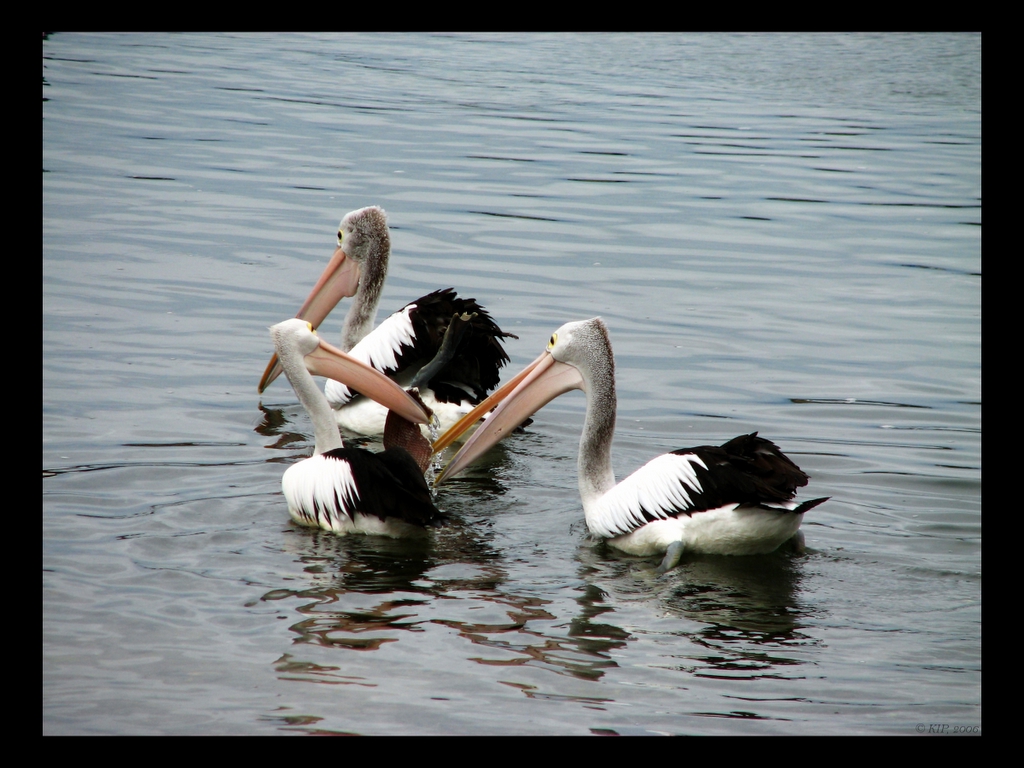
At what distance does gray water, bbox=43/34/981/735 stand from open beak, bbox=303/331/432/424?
41 centimetres

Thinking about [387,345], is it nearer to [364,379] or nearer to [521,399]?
[364,379]

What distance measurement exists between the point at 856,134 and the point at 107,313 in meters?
10.2

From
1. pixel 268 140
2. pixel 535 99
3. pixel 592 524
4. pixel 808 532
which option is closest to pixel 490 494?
pixel 592 524

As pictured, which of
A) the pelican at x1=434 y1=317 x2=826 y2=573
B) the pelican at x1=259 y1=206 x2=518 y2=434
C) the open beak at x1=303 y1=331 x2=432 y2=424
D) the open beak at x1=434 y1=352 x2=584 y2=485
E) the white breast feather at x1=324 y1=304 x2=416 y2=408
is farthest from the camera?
the white breast feather at x1=324 y1=304 x2=416 y2=408

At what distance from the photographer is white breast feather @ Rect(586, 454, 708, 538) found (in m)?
4.14

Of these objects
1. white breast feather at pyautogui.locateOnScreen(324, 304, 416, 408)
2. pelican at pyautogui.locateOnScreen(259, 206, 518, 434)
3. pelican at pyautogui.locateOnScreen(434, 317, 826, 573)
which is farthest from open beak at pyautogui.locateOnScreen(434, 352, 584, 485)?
white breast feather at pyautogui.locateOnScreen(324, 304, 416, 408)

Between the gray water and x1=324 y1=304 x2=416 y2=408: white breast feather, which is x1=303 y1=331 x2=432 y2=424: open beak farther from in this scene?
x1=324 y1=304 x2=416 y2=408: white breast feather

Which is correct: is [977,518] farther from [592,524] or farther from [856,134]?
[856,134]

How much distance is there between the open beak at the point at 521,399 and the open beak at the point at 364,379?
184 millimetres

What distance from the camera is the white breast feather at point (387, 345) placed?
5738mm

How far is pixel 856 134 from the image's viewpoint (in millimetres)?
14422

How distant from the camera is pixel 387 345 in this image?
5.77 metres

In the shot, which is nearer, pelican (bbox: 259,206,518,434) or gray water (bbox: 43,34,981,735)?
gray water (bbox: 43,34,981,735)

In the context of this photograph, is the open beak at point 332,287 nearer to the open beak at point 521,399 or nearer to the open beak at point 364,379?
the open beak at point 364,379
